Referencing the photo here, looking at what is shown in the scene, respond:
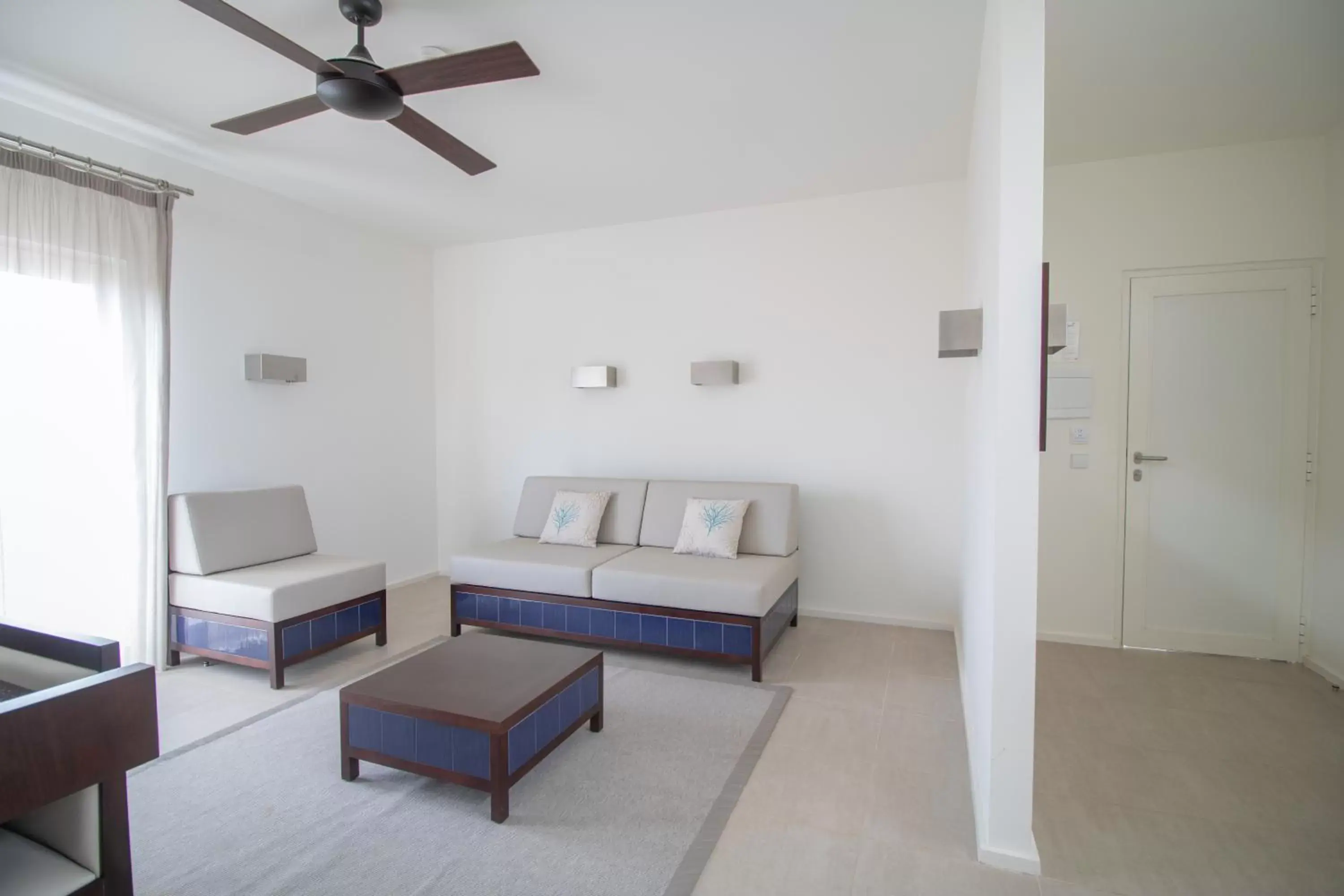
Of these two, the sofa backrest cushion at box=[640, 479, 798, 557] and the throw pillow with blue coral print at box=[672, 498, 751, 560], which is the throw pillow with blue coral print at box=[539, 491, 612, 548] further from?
the throw pillow with blue coral print at box=[672, 498, 751, 560]

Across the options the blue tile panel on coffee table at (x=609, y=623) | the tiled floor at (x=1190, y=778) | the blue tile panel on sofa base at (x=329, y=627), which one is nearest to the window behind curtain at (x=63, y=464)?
the blue tile panel on sofa base at (x=329, y=627)

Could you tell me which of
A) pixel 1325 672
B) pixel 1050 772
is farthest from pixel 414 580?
pixel 1325 672

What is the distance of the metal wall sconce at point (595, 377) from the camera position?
15.8ft

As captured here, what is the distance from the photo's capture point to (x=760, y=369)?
452cm

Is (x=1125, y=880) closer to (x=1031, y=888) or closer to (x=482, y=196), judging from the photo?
(x=1031, y=888)

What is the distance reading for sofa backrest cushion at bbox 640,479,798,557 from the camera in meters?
4.00

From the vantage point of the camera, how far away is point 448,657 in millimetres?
2695

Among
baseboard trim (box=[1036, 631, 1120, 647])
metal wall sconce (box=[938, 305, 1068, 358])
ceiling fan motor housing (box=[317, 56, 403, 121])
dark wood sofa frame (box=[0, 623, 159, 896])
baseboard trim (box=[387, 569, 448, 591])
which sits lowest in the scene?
baseboard trim (box=[1036, 631, 1120, 647])

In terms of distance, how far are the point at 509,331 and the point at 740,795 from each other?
13.5 ft

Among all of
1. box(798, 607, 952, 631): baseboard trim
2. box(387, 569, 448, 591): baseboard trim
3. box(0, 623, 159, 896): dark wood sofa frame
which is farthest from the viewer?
box(387, 569, 448, 591): baseboard trim

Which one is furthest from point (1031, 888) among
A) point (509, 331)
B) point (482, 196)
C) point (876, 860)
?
point (509, 331)

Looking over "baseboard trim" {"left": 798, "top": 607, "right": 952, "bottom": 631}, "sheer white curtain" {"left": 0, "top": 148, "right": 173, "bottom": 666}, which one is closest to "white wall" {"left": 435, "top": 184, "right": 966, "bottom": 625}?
"baseboard trim" {"left": 798, "top": 607, "right": 952, "bottom": 631}

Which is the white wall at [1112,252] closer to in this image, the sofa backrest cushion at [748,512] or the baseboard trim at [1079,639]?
the baseboard trim at [1079,639]

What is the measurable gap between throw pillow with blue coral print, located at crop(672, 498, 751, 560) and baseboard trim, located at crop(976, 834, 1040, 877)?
2.08 meters
